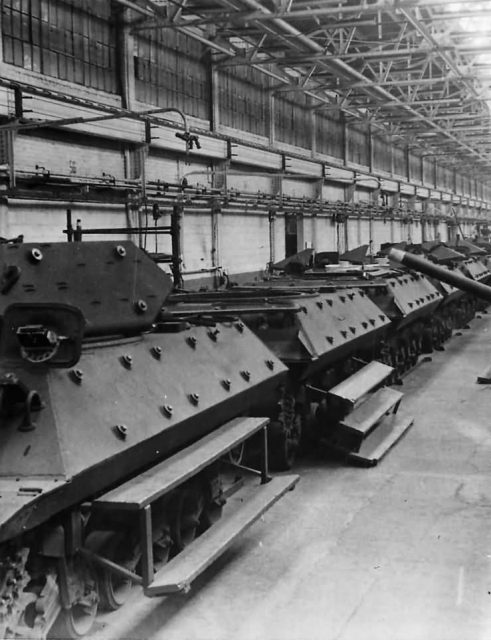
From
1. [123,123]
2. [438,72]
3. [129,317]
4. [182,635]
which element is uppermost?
[438,72]

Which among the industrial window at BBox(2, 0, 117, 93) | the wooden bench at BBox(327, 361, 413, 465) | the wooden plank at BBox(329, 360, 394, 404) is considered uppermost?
the industrial window at BBox(2, 0, 117, 93)

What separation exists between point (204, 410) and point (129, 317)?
0.83 m

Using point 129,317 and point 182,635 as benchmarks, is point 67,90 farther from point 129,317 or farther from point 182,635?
point 182,635

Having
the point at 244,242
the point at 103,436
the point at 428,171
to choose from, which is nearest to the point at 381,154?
the point at 428,171

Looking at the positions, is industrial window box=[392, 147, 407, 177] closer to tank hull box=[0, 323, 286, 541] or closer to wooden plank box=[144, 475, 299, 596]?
tank hull box=[0, 323, 286, 541]

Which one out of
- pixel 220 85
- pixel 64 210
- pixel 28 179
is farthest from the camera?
pixel 220 85

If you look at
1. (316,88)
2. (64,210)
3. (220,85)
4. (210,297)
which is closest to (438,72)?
(316,88)

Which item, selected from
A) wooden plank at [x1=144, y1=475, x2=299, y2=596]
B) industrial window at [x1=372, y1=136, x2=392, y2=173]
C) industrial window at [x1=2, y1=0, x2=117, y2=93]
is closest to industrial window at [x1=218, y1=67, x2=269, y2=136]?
industrial window at [x1=2, y1=0, x2=117, y2=93]

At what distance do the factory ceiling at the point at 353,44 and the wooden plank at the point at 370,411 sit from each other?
9164 millimetres

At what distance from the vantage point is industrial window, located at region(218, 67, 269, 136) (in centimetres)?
2153

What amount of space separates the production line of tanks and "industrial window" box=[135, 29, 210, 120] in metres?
9.08

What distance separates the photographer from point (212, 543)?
561cm

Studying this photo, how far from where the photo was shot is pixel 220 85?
69.5 ft

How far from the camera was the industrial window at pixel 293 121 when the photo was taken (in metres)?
25.2
